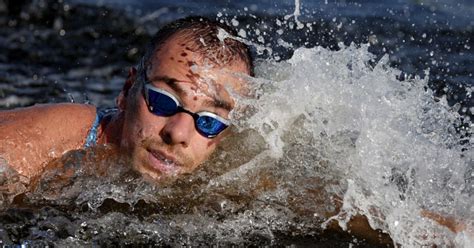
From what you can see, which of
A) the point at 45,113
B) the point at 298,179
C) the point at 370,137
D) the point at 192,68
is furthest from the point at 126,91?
the point at 370,137

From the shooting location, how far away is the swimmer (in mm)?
4875

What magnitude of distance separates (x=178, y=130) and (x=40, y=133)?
91cm

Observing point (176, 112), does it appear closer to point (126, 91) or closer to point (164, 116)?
point (164, 116)

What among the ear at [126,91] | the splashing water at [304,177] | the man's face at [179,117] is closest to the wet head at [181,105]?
the man's face at [179,117]

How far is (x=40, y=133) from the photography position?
17.3 ft

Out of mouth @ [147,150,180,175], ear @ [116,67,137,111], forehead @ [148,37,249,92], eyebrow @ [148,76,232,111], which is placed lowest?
mouth @ [147,150,180,175]

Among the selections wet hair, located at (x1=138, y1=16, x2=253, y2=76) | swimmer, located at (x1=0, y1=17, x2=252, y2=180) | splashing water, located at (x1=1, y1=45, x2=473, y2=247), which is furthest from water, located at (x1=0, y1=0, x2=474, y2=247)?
wet hair, located at (x1=138, y1=16, x2=253, y2=76)

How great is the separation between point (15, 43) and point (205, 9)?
228 cm

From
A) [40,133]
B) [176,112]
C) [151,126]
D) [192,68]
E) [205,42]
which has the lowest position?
[40,133]

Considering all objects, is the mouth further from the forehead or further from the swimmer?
the forehead

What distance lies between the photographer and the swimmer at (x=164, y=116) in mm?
4875

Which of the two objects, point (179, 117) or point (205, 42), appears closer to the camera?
point (179, 117)

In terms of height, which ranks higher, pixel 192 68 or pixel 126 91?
pixel 192 68

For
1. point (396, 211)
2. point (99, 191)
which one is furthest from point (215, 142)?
point (396, 211)
